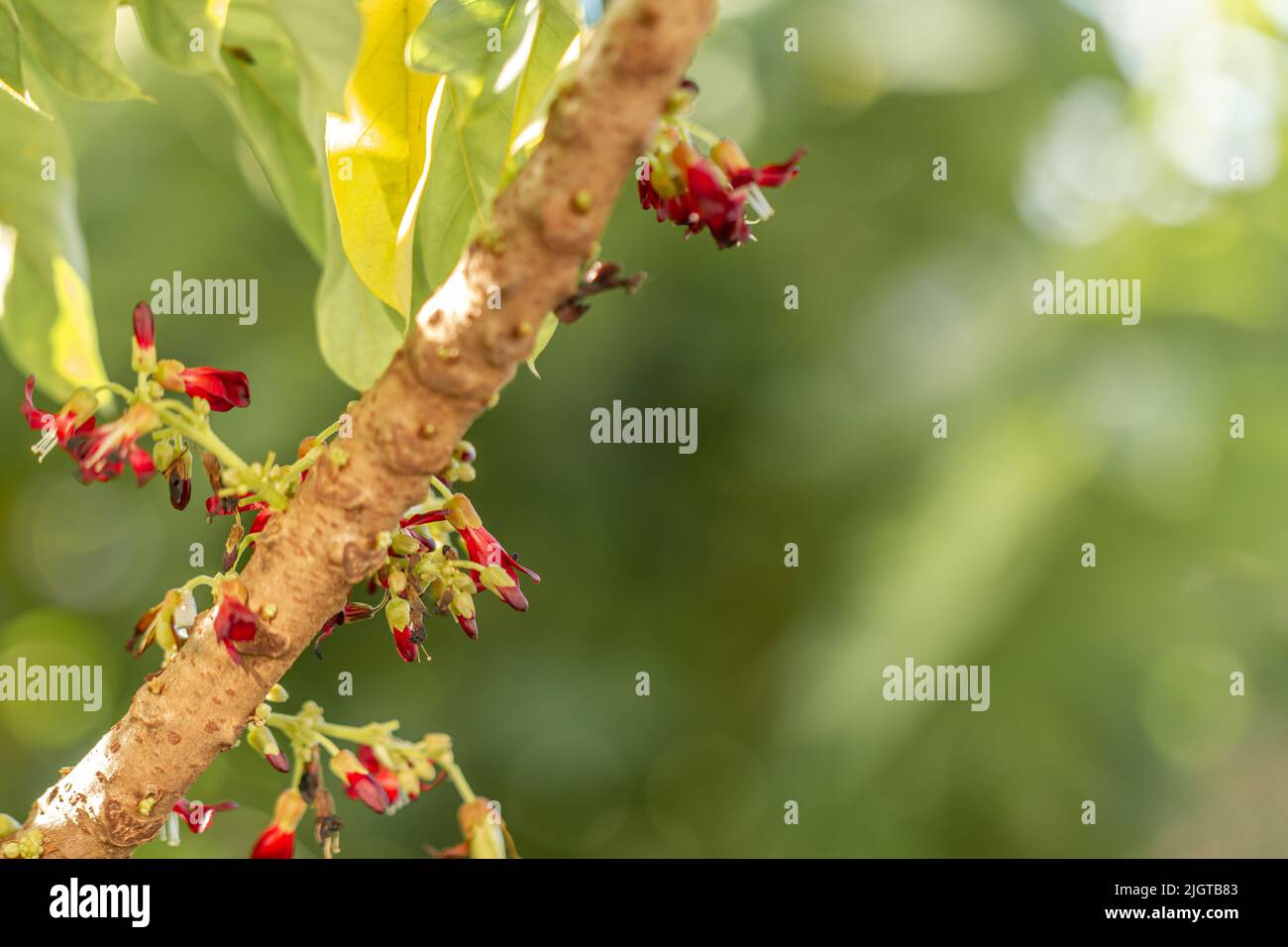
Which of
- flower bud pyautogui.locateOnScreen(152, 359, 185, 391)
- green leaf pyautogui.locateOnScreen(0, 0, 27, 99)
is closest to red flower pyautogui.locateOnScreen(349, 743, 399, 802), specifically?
flower bud pyautogui.locateOnScreen(152, 359, 185, 391)

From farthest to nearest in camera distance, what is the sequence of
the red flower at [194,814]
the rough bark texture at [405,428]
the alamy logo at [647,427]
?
the alamy logo at [647,427] → the red flower at [194,814] → the rough bark texture at [405,428]

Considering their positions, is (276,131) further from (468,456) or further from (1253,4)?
(1253,4)

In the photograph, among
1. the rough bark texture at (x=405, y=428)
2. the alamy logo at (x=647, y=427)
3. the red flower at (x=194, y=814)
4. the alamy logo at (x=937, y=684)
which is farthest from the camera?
the alamy logo at (x=647, y=427)

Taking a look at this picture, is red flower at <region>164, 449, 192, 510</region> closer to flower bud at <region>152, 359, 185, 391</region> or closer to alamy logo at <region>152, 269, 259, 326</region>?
flower bud at <region>152, 359, 185, 391</region>

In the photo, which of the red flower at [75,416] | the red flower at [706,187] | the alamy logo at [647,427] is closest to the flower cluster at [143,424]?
the red flower at [75,416]

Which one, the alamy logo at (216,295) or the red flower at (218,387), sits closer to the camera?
the red flower at (218,387)

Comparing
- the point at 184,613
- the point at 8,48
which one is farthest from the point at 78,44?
the point at 184,613

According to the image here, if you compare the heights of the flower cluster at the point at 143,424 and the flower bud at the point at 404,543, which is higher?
the flower cluster at the point at 143,424
